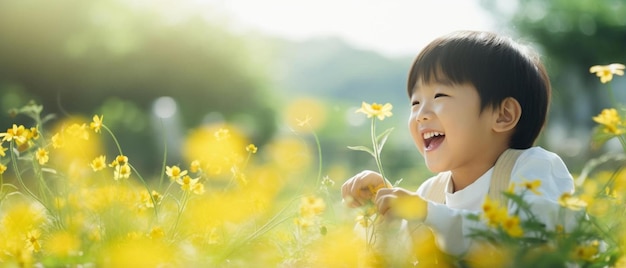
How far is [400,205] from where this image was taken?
191cm

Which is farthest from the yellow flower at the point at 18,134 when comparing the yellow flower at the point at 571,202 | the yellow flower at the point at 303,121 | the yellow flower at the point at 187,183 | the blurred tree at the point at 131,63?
the blurred tree at the point at 131,63

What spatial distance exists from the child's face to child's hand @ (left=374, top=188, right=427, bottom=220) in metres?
0.35

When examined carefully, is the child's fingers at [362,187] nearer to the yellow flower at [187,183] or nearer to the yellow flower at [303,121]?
the yellow flower at [303,121]

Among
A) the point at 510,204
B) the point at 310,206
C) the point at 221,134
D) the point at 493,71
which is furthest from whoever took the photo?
the point at 221,134

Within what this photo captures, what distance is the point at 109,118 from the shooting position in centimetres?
2052

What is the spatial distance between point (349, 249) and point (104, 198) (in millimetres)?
831

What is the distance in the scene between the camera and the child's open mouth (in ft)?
7.77

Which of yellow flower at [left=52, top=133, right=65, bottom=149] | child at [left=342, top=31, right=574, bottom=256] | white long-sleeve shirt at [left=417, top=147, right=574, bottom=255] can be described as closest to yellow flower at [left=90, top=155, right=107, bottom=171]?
yellow flower at [left=52, top=133, right=65, bottom=149]

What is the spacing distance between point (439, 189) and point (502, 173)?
1.10 ft

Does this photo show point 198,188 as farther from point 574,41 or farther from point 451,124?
point 574,41

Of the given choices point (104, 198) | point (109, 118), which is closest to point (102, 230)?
point (104, 198)

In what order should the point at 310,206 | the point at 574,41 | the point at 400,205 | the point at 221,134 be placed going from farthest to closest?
the point at 574,41 < the point at 221,134 < the point at 310,206 < the point at 400,205

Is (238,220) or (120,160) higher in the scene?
(120,160)

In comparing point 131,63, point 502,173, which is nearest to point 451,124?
point 502,173
